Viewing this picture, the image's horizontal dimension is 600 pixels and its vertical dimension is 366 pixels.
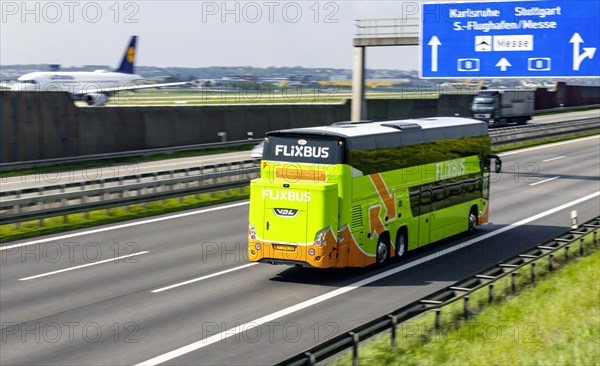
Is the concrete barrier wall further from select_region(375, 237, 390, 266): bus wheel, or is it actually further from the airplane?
select_region(375, 237, 390, 266): bus wheel

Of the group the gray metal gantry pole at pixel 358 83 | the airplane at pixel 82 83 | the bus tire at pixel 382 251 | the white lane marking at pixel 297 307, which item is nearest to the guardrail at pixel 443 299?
the white lane marking at pixel 297 307

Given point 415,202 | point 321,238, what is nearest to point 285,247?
point 321,238

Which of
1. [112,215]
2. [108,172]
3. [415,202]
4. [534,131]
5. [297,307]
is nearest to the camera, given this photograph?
[297,307]

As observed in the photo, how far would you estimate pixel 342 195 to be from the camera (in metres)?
19.9

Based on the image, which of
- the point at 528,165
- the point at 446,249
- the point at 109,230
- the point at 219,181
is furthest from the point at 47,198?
the point at 528,165

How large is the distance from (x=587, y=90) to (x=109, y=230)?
103m

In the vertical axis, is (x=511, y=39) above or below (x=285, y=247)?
above

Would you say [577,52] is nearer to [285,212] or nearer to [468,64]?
[468,64]

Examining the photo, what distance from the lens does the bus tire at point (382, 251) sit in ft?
71.1

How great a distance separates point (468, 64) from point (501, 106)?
41.2 metres

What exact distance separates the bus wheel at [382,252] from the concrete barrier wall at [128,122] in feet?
86.5

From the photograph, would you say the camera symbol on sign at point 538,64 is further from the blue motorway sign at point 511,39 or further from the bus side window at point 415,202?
the bus side window at point 415,202

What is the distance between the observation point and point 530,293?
18.2 metres

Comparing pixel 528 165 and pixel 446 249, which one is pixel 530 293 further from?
pixel 528 165
